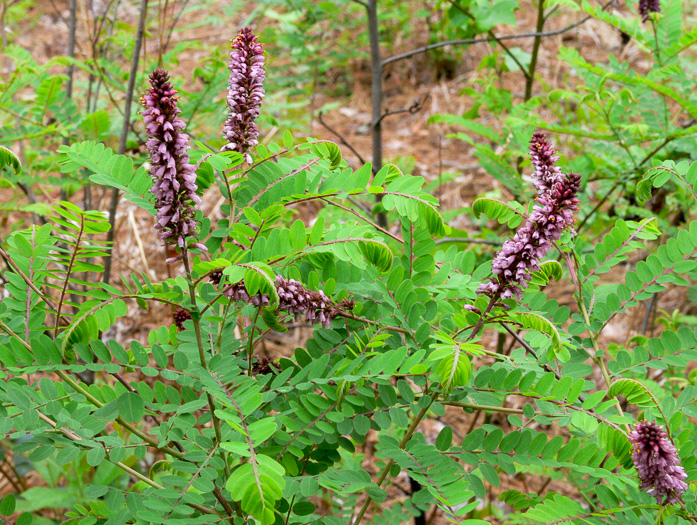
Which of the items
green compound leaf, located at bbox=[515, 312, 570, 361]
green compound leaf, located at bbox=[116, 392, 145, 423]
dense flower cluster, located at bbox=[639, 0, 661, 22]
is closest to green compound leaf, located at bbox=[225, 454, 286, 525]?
green compound leaf, located at bbox=[116, 392, 145, 423]

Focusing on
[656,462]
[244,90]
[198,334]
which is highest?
[244,90]

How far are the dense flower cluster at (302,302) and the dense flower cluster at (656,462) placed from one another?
0.45 meters

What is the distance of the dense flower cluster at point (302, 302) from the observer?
0.76 m

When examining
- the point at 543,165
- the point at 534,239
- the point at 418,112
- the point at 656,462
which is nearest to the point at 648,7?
the point at 543,165

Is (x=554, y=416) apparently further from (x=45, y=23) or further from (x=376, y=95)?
(x=45, y=23)

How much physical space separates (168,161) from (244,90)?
0.79 ft

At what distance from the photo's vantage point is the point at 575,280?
0.98 meters

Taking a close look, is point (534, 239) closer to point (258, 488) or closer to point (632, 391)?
point (632, 391)

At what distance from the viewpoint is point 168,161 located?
2.24 feet

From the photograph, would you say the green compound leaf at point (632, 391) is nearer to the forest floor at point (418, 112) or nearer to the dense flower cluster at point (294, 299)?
the dense flower cluster at point (294, 299)

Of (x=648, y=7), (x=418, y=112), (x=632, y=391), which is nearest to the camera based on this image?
(x=632, y=391)

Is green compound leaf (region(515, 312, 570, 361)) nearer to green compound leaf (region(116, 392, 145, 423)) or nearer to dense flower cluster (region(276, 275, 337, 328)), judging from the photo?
dense flower cluster (region(276, 275, 337, 328))

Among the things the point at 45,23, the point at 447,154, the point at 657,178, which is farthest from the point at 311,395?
the point at 45,23

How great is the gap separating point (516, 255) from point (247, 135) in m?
0.45
